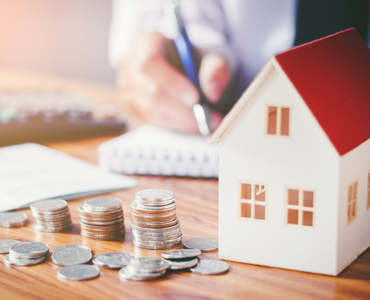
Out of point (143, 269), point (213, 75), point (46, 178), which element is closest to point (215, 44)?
point (213, 75)

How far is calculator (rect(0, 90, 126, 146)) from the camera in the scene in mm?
2053

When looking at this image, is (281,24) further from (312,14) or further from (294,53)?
(294,53)

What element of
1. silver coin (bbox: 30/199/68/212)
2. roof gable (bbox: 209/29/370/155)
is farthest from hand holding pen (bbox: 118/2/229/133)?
roof gable (bbox: 209/29/370/155)

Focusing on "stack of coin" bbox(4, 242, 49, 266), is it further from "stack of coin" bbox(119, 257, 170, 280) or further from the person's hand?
the person's hand

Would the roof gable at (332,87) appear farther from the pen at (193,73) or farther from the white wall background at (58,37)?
the white wall background at (58,37)

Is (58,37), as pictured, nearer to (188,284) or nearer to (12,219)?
(12,219)

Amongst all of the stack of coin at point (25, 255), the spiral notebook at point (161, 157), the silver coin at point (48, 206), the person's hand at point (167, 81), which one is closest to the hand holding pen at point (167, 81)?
the person's hand at point (167, 81)

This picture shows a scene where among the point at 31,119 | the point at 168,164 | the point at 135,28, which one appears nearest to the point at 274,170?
the point at 168,164

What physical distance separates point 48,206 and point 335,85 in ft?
2.32

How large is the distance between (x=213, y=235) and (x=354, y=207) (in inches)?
12.6

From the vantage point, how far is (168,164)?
1.64m

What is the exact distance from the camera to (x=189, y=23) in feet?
7.37

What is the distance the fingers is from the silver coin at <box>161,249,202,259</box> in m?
1.06

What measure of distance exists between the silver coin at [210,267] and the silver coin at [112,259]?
13 centimetres
